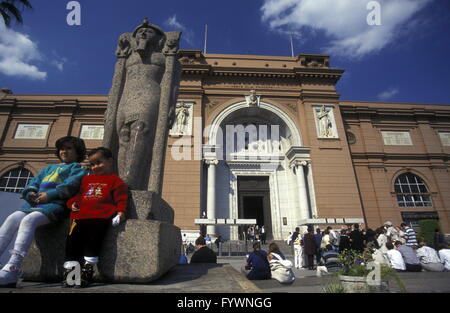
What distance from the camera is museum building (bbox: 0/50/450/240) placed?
1563 centimetres

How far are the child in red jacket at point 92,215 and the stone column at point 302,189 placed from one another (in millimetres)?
14529

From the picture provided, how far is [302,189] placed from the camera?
1557cm

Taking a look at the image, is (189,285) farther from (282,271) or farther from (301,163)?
(301,163)

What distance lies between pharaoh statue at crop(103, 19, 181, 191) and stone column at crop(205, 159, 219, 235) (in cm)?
1185

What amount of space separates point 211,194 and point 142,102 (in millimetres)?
12567

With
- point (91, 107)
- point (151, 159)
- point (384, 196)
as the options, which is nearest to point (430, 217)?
point (384, 196)

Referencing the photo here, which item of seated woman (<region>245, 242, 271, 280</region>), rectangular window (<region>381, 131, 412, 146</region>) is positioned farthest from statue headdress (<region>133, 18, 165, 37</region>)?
rectangular window (<region>381, 131, 412, 146</region>)

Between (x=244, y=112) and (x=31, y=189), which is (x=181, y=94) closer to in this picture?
(x=244, y=112)

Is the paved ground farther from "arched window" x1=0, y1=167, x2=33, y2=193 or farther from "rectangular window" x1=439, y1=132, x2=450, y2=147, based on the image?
"rectangular window" x1=439, y1=132, x2=450, y2=147

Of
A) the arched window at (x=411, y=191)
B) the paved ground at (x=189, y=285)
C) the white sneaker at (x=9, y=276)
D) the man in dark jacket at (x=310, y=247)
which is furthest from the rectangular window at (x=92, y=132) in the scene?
the arched window at (x=411, y=191)

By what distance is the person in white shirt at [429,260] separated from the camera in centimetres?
632

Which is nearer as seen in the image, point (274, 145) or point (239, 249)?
point (239, 249)

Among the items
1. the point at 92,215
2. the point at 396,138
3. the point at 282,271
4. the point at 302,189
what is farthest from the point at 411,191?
the point at 92,215

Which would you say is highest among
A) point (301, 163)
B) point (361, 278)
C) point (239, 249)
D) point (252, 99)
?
point (252, 99)
